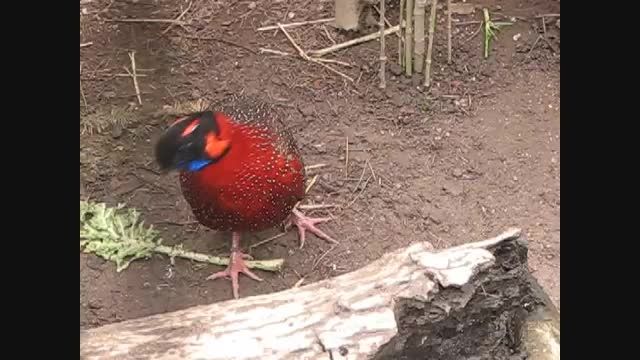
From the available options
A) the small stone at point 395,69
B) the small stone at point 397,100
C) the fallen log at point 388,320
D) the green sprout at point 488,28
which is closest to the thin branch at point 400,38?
the small stone at point 395,69

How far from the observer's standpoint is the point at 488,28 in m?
2.92

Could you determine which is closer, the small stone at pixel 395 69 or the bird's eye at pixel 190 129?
the bird's eye at pixel 190 129

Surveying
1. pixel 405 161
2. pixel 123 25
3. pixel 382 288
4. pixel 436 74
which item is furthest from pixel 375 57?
pixel 382 288

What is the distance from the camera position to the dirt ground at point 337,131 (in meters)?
2.44

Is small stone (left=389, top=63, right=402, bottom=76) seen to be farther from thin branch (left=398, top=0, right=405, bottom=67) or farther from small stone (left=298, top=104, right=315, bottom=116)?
small stone (left=298, top=104, right=315, bottom=116)

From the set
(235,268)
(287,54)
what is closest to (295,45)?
(287,54)

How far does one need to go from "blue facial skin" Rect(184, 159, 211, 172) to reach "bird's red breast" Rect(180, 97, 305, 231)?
0.8 inches

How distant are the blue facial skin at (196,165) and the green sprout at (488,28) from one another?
133 cm

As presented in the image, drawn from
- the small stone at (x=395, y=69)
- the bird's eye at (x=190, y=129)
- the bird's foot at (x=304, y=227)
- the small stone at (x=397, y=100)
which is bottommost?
the bird's foot at (x=304, y=227)

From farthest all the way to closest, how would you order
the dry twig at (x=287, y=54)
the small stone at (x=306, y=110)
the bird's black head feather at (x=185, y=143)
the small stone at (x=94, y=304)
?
1. the dry twig at (x=287, y=54)
2. the small stone at (x=306, y=110)
3. the small stone at (x=94, y=304)
4. the bird's black head feather at (x=185, y=143)

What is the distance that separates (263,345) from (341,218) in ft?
3.35

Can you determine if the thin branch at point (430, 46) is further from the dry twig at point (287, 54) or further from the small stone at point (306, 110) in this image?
the small stone at point (306, 110)

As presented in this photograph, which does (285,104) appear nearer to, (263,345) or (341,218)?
(341,218)

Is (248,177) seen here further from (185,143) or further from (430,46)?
(430,46)
